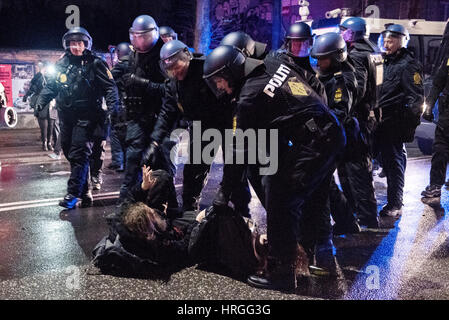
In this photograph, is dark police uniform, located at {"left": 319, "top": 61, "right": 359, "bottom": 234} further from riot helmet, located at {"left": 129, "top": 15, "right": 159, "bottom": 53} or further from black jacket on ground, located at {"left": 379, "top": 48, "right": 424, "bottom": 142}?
riot helmet, located at {"left": 129, "top": 15, "right": 159, "bottom": 53}

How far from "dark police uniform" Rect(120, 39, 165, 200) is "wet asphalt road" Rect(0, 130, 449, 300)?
807mm

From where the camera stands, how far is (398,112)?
5180 mm

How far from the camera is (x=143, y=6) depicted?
1953 cm

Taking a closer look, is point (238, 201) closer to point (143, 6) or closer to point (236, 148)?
point (236, 148)

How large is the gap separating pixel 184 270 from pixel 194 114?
1.48 m

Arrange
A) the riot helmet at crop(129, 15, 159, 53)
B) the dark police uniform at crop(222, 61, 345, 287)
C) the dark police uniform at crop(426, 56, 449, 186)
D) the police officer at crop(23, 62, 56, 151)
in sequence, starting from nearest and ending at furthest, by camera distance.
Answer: the dark police uniform at crop(222, 61, 345, 287)
the riot helmet at crop(129, 15, 159, 53)
the dark police uniform at crop(426, 56, 449, 186)
the police officer at crop(23, 62, 56, 151)

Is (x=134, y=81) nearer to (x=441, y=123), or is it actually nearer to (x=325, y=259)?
(x=325, y=259)

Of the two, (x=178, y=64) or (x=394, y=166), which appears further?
(x=394, y=166)

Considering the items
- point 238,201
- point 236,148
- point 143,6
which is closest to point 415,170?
point 238,201

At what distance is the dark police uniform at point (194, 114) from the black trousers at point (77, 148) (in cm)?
143

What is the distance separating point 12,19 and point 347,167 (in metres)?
16.0

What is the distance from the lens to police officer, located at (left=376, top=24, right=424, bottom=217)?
16.8 ft

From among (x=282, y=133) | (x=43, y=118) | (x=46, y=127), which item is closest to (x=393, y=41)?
(x=282, y=133)

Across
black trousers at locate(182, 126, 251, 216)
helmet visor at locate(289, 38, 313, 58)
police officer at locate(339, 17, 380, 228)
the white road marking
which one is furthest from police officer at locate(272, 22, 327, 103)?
the white road marking
